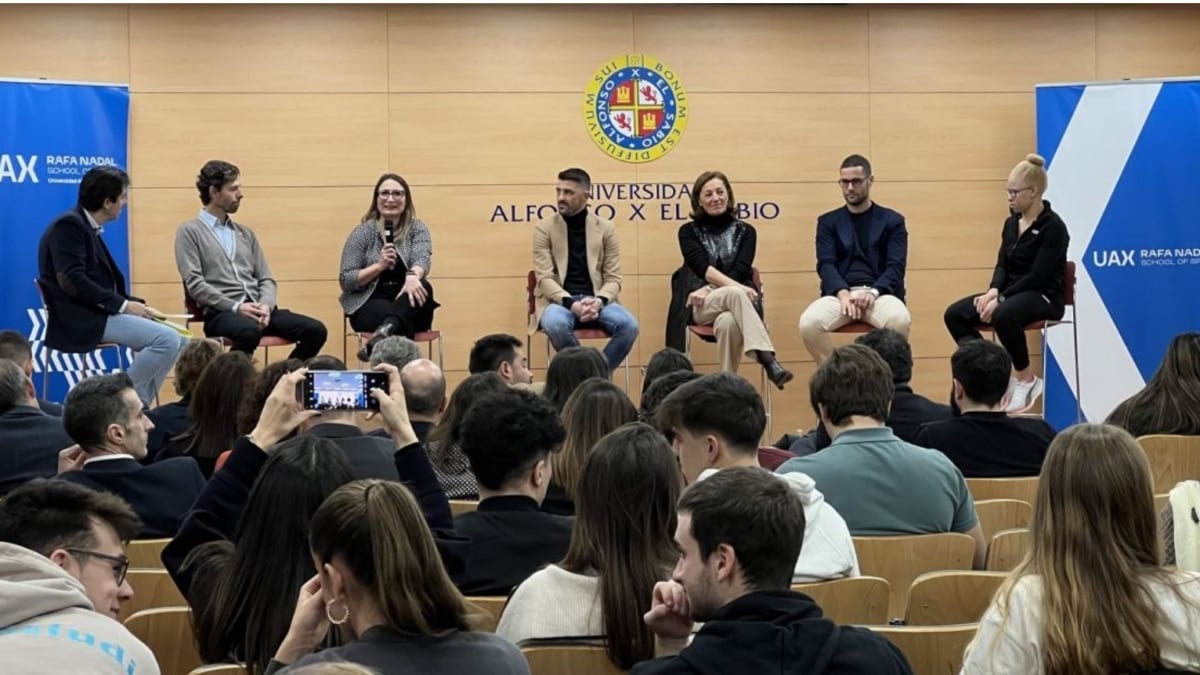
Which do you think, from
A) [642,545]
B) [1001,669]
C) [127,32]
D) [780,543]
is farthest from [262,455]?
[127,32]

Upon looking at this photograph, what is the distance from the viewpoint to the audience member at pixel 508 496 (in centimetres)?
345

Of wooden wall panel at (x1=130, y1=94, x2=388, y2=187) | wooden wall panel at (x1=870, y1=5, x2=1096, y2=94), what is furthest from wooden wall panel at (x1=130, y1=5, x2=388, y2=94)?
wooden wall panel at (x1=870, y1=5, x2=1096, y2=94)

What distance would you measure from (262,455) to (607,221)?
19.7 ft

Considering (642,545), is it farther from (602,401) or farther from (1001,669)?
(602,401)

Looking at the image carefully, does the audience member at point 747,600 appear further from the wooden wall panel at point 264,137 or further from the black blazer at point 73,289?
the wooden wall panel at point 264,137

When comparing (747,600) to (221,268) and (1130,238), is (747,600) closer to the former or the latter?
(221,268)

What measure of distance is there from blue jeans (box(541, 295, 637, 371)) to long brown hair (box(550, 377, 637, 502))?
3.97 metres

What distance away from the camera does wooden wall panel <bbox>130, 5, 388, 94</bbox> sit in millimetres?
9297

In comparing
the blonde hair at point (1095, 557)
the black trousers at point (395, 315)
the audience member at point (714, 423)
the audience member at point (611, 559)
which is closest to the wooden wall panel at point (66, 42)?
the black trousers at point (395, 315)

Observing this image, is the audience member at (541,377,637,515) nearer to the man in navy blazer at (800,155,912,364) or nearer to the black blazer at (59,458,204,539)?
the black blazer at (59,458,204,539)

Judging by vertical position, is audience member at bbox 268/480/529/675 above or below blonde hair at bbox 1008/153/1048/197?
below

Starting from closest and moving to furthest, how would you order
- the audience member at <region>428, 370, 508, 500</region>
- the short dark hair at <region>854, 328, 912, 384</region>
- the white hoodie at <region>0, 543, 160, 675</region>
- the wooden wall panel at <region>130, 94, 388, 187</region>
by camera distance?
the white hoodie at <region>0, 543, 160, 675</region> → the audience member at <region>428, 370, 508, 500</region> → the short dark hair at <region>854, 328, 912, 384</region> → the wooden wall panel at <region>130, 94, 388, 187</region>

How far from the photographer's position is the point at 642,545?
3025mm

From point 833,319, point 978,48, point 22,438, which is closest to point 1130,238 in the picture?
point 978,48
